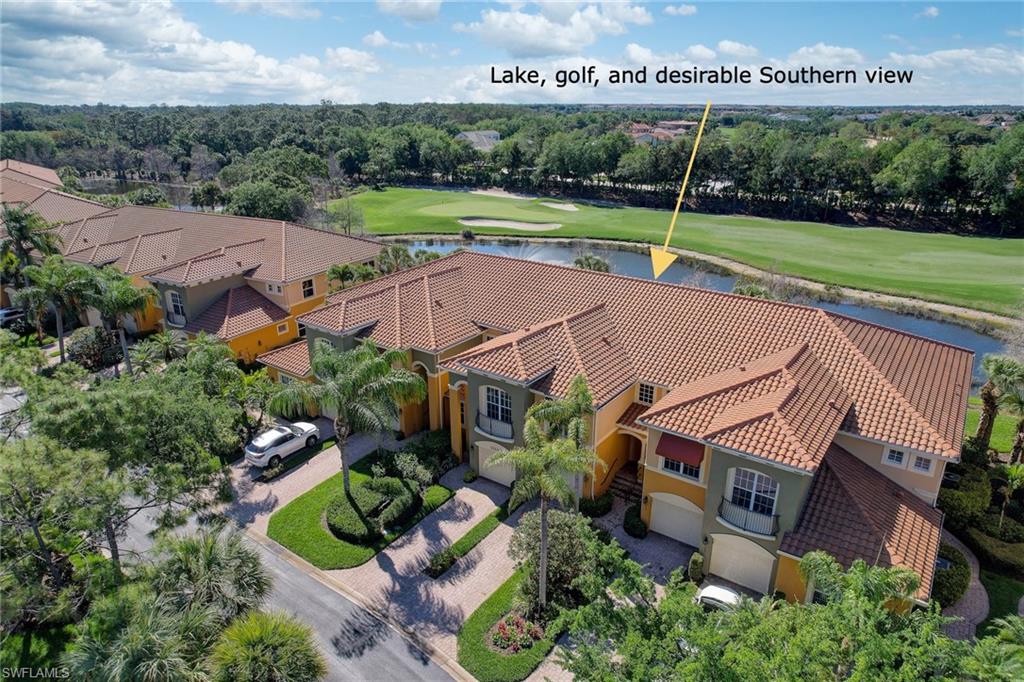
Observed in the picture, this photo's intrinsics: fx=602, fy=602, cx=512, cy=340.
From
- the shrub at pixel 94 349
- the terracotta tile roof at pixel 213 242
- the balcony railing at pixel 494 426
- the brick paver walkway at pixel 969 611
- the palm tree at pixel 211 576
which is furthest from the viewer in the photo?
the terracotta tile roof at pixel 213 242

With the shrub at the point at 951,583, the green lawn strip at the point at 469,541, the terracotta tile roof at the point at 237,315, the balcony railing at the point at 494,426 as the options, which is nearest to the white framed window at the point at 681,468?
the balcony railing at the point at 494,426

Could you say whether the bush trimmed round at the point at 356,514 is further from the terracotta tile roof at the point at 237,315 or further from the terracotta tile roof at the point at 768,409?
the terracotta tile roof at the point at 237,315

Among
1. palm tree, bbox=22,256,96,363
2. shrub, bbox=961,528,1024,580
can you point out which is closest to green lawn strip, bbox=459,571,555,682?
shrub, bbox=961,528,1024,580

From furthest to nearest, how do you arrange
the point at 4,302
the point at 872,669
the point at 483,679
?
the point at 4,302
the point at 483,679
the point at 872,669

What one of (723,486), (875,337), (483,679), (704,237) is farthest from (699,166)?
(483,679)

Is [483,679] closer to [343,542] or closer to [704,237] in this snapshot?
[343,542]

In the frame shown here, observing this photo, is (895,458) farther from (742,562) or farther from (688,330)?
(688,330)

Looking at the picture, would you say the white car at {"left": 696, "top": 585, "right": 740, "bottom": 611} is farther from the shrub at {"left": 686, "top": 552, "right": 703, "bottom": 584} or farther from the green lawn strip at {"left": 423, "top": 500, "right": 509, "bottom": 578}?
the green lawn strip at {"left": 423, "top": 500, "right": 509, "bottom": 578}
